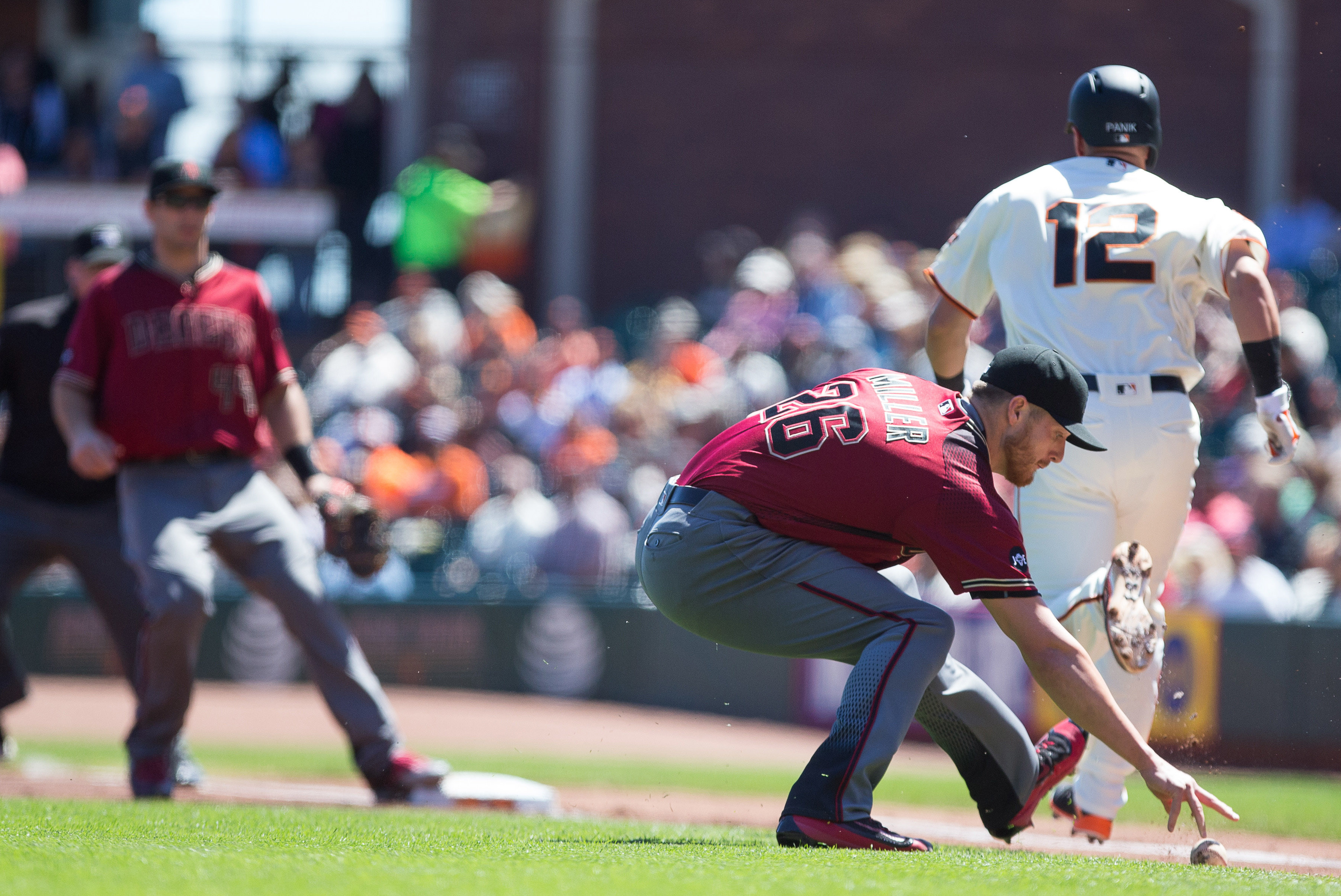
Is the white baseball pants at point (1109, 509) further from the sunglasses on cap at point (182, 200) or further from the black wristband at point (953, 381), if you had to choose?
the sunglasses on cap at point (182, 200)

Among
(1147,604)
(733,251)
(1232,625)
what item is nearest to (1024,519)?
(1147,604)

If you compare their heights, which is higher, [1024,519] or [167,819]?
[1024,519]

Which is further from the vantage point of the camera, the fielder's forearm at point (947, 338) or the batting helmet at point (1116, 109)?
the fielder's forearm at point (947, 338)

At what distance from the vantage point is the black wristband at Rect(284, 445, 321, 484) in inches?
249

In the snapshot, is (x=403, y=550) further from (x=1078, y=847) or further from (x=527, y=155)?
(x=1078, y=847)

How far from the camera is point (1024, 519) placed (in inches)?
200

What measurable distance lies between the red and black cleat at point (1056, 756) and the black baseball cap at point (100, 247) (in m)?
4.59

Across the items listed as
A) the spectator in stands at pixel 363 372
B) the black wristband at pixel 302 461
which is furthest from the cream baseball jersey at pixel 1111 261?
the spectator in stands at pixel 363 372

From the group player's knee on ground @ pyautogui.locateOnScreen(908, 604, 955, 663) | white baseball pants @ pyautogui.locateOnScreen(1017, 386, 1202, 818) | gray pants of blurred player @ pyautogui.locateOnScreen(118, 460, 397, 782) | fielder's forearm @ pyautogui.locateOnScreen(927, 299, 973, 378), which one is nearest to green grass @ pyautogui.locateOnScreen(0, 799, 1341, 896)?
player's knee on ground @ pyautogui.locateOnScreen(908, 604, 955, 663)

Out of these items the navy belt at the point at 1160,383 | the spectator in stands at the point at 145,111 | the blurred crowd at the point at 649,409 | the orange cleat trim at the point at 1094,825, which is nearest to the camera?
the navy belt at the point at 1160,383

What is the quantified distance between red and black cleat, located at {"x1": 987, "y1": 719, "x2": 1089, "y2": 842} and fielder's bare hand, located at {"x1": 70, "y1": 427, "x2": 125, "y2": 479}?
343 centimetres

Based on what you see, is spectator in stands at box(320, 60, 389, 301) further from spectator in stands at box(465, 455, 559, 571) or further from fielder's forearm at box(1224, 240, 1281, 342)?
fielder's forearm at box(1224, 240, 1281, 342)

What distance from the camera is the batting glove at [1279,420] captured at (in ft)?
15.9

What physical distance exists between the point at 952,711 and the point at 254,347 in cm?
319
